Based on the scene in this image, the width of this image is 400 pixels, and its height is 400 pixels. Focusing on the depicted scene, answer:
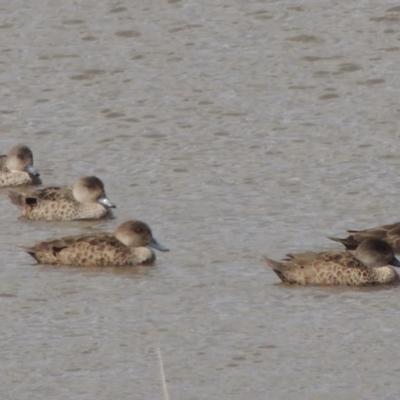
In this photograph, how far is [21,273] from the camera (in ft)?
42.4

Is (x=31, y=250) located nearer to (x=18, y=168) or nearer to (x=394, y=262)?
(x=394, y=262)

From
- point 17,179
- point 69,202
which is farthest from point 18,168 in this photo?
point 69,202

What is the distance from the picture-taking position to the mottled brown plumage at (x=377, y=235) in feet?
44.1

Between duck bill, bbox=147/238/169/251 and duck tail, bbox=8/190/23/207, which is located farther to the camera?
duck tail, bbox=8/190/23/207

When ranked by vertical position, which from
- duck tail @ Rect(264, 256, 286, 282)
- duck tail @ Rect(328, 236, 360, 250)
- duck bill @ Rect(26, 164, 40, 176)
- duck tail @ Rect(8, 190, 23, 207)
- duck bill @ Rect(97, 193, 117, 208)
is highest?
duck bill @ Rect(26, 164, 40, 176)

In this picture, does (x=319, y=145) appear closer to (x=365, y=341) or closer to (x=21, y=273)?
(x=21, y=273)

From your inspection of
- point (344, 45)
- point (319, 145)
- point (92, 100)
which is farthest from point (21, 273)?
point (344, 45)

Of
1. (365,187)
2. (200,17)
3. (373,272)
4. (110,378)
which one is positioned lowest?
(110,378)

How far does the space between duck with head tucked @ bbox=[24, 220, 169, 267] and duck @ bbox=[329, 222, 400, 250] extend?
4.42 ft

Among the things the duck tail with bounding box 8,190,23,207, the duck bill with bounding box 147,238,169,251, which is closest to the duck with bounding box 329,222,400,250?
the duck bill with bounding box 147,238,169,251

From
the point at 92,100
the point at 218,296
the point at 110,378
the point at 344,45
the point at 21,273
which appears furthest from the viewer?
the point at 344,45

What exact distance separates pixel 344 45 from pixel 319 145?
3.36 metres

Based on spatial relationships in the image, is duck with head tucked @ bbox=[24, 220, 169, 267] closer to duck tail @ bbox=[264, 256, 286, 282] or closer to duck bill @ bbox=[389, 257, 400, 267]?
duck tail @ bbox=[264, 256, 286, 282]

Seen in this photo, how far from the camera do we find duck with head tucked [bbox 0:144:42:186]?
16.4 m
